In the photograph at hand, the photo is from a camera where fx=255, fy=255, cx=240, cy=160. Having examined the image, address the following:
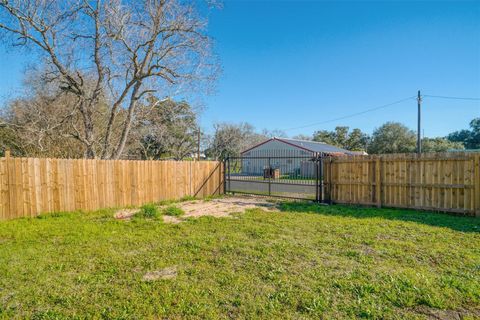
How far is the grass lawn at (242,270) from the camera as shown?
88.2 inches

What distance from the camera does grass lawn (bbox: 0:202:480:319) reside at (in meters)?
2.24

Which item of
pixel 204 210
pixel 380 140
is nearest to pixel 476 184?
pixel 204 210

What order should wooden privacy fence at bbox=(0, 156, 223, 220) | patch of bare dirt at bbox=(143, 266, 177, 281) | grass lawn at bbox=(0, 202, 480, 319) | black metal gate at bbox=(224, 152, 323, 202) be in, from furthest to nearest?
1. black metal gate at bbox=(224, 152, 323, 202)
2. wooden privacy fence at bbox=(0, 156, 223, 220)
3. patch of bare dirt at bbox=(143, 266, 177, 281)
4. grass lawn at bbox=(0, 202, 480, 319)

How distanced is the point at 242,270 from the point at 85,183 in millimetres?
5504

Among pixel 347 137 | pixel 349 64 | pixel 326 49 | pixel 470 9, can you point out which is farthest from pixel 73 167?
pixel 347 137

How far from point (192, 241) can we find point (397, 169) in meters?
5.93

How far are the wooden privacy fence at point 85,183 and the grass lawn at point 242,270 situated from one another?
2.72 feet

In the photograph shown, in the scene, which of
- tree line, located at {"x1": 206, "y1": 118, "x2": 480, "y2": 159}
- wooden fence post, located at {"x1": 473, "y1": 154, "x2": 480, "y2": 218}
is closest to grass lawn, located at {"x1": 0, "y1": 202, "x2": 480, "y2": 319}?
wooden fence post, located at {"x1": 473, "y1": 154, "x2": 480, "y2": 218}

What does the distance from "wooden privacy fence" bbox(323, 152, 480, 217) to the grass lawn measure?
4.04 ft

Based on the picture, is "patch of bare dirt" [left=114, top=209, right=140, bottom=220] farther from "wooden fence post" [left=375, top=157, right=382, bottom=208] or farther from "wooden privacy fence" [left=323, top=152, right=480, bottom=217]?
"wooden fence post" [left=375, top=157, right=382, bottom=208]

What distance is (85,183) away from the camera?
21.9ft

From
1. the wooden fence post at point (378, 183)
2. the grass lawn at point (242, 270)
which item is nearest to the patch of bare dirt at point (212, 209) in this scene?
the grass lawn at point (242, 270)

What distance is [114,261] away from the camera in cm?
327

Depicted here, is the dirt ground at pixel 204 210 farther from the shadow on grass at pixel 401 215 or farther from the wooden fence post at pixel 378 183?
the wooden fence post at pixel 378 183
